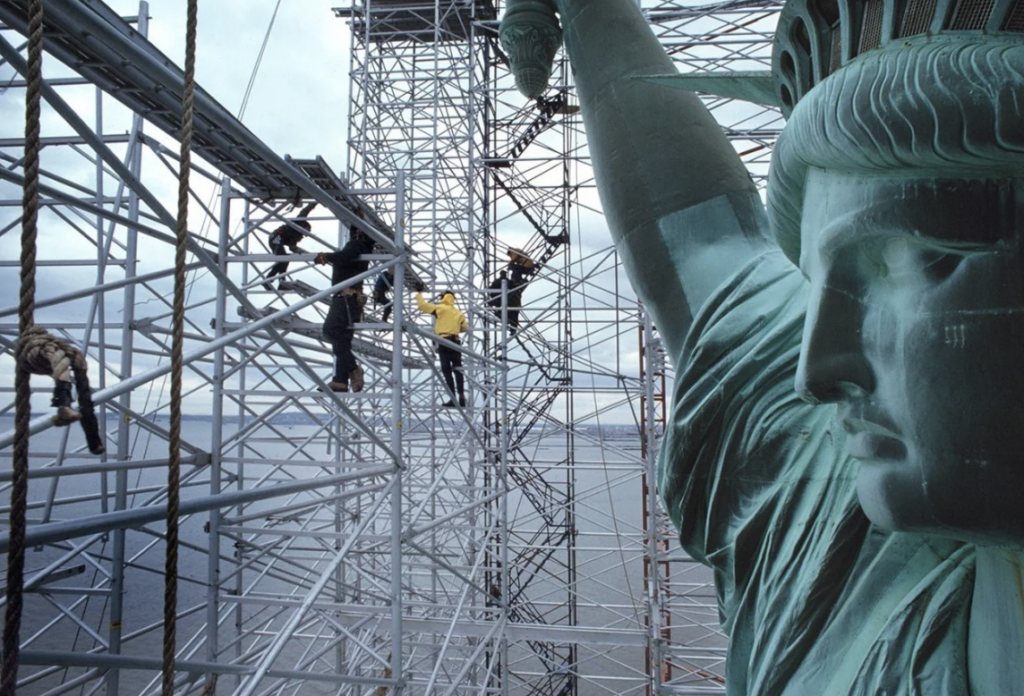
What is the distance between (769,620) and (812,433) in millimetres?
453

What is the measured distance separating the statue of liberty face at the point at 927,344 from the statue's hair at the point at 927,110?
0.14ft

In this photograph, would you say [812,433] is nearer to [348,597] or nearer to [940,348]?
[940,348]

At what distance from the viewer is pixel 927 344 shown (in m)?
1.06

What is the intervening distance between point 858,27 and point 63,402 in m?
2.48

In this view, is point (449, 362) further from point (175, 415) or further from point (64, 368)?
point (175, 415)

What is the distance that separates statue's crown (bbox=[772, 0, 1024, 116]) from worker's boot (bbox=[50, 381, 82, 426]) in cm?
227

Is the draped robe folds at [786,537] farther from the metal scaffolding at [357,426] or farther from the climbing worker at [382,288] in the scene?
the climbing worker at [382,288]

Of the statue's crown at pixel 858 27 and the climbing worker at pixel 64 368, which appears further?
the climbing worker at pixel 64 368

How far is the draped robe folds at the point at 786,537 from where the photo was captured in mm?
1238

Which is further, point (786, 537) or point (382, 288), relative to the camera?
point (382, 288)

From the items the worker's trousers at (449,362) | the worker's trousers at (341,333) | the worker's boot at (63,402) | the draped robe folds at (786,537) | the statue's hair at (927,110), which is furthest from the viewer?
the worker's trousers at (449,362)

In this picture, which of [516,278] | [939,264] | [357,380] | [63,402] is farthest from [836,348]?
[516,278]

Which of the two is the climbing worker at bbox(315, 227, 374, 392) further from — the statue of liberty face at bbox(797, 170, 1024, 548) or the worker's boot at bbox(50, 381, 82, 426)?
the statue of liberty face at bbox(797, 170, 1024, 548)

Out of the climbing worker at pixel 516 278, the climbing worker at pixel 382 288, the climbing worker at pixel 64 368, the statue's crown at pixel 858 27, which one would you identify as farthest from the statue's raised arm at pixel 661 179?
the climbing worker at pixel 516 278
